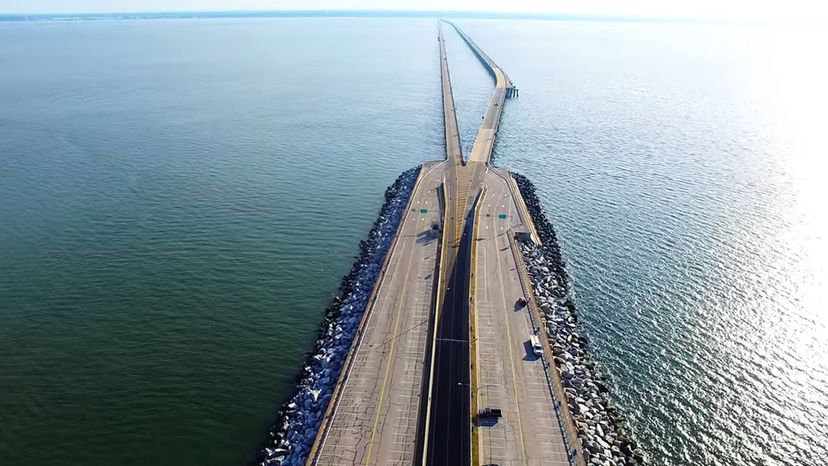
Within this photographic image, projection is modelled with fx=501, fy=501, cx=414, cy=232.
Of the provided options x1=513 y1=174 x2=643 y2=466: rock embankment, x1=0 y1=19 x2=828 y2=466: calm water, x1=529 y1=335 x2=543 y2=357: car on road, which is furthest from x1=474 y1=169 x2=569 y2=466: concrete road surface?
x1=0 y1=19 x2=828 y2=466: calm water

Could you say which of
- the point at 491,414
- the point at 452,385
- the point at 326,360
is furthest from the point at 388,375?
the point at 491,414

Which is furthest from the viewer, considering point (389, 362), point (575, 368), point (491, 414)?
point (575, 368)

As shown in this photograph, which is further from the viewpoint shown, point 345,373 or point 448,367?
point 448,367

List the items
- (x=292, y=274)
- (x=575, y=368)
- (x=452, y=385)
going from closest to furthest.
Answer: (x=452, y=385)
(x=575, y=368)
(x=292, y=274)

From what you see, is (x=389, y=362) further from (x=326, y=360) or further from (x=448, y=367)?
(x=326, y=360)

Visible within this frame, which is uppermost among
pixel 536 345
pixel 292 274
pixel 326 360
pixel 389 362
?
pixel 292 274

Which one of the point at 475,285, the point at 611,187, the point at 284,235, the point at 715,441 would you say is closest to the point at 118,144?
the point at 284,235
